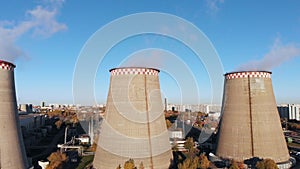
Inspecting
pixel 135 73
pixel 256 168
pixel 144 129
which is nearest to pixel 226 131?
pixel 256 168

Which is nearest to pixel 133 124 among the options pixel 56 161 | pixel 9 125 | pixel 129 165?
pixel 129 165

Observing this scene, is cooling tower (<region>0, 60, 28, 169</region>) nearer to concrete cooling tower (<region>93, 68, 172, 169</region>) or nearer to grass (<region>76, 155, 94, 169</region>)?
concrete cooling tower (<region>93, 68, 172, 169</region>)

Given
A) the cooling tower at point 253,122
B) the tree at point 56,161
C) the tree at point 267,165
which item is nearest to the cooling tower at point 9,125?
the tree at point 56,161

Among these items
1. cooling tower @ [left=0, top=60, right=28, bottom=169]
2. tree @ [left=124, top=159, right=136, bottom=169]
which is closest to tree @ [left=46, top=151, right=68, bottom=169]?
cooling tower @ [left=0, top=60, right=28, bottom=169]

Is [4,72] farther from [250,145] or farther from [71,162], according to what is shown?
[250,145]

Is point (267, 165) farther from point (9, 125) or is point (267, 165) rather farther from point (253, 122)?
point (9, 125)

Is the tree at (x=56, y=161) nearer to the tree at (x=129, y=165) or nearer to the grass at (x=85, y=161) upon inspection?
the grass at (x=85, y=161)
